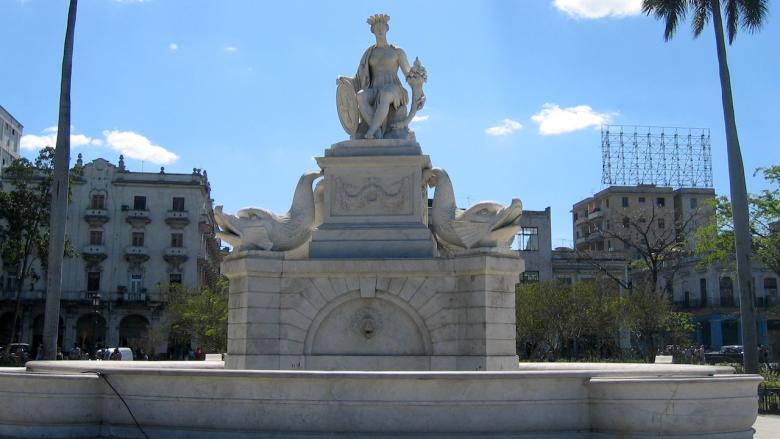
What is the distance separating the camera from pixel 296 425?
9406 mm

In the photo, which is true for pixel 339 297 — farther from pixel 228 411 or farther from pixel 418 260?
pixel 228 411

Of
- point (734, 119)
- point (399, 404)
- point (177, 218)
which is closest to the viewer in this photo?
point (399, 404)

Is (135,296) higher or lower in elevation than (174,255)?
lower

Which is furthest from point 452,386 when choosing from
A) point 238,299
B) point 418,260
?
point 238,299

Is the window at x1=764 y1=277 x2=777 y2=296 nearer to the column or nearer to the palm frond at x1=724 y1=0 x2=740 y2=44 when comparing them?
the column

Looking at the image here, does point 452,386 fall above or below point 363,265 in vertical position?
below

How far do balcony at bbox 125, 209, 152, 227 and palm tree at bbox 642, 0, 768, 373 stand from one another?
49.5 meters

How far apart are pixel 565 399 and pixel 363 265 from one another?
18.8 ft

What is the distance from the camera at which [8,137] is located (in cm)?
8250

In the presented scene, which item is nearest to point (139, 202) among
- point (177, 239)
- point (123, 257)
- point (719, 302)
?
point (177, 239)

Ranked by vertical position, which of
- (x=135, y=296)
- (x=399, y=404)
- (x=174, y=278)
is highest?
(x=174, y=278)

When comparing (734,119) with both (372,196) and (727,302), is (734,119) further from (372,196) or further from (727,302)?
(727,302)

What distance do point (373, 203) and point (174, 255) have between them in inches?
2218

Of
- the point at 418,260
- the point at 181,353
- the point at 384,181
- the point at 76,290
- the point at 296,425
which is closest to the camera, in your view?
the point at 296,425
